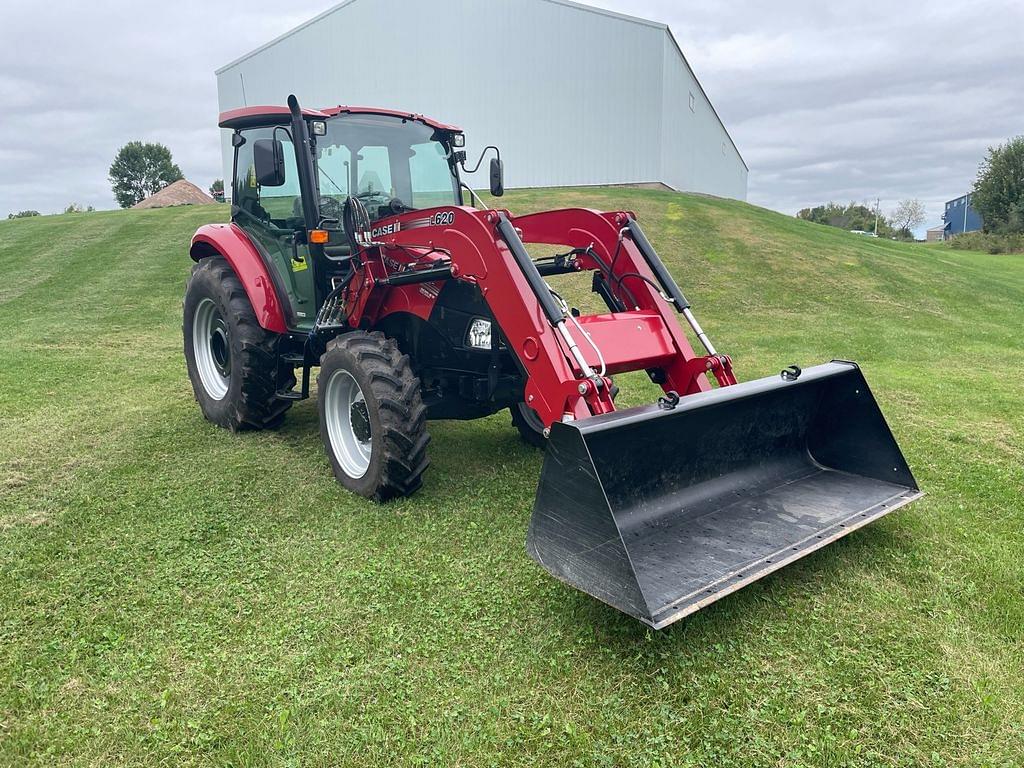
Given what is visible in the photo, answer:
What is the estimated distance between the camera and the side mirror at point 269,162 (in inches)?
177

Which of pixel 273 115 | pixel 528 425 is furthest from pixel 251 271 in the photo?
pixel 528 425

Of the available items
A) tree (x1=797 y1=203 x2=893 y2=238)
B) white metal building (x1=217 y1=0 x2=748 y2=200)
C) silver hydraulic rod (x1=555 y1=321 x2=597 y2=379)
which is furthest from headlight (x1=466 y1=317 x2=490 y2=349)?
tree (x1=797 y1=203 x2=893 y2=238)

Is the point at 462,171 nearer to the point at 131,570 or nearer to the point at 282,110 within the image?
the point at 282,110

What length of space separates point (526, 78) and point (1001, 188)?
92.4ft

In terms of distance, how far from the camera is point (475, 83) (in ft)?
94.6

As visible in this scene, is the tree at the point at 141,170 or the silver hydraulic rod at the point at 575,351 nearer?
the silver hydraulic rod at the point at 575,351

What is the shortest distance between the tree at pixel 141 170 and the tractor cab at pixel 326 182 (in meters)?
61.2

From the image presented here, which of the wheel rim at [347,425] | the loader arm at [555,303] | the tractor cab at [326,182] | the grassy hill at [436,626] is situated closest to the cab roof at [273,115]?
the tractor cab at [326,182]

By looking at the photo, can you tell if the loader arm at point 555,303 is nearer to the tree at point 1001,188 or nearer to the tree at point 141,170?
the tree at point 1001,188

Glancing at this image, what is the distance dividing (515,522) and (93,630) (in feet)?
7.08

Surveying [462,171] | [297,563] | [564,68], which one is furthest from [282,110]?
[564,68]

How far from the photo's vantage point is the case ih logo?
15.6 ft

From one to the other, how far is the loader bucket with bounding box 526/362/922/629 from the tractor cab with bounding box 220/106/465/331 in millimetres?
2491

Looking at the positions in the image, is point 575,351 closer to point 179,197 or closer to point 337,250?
point 337,250
